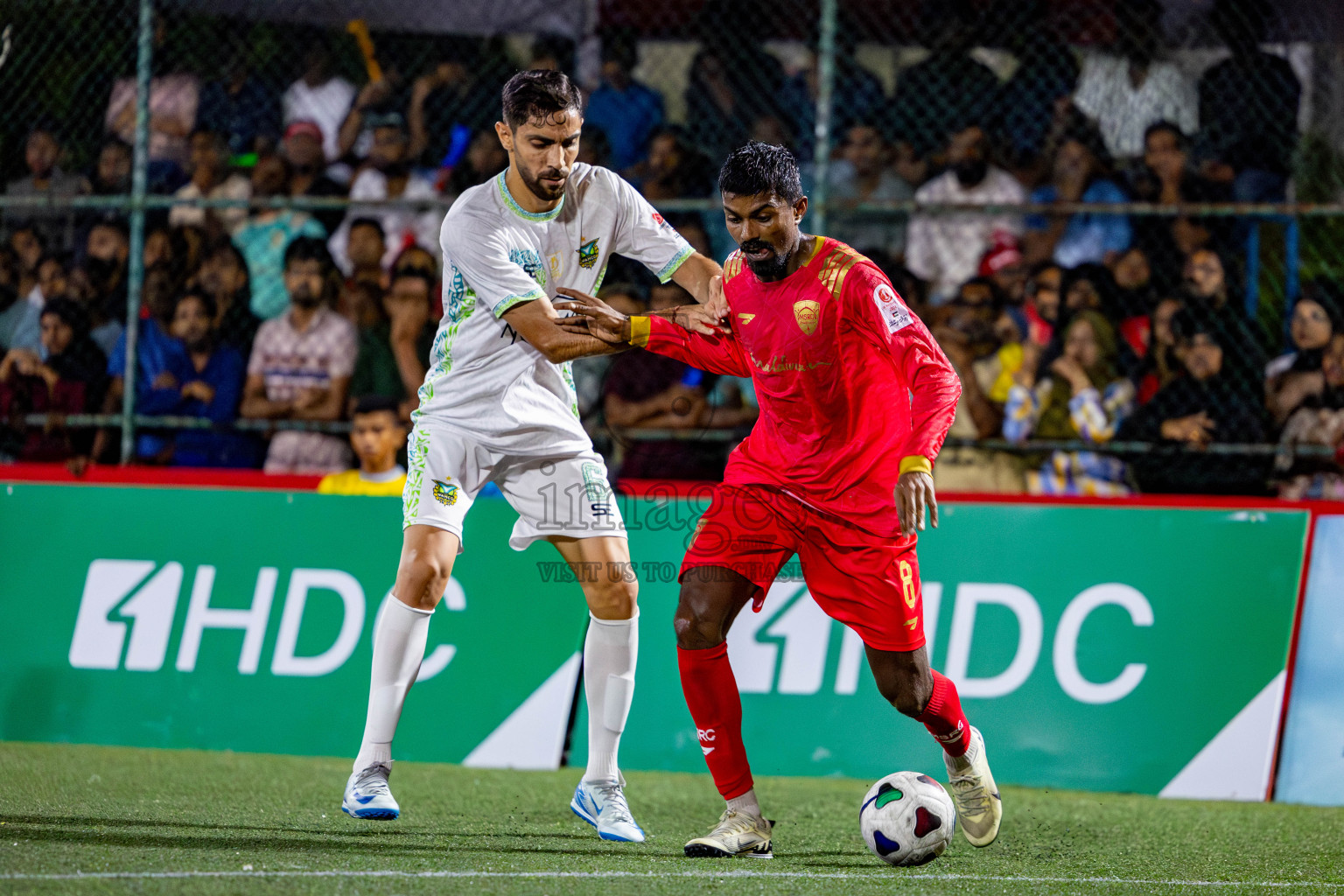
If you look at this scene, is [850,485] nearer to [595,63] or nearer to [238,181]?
[595,63]

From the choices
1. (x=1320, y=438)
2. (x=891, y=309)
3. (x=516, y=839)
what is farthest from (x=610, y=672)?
(x=1320, y=438)

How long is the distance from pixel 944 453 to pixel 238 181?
4360mm

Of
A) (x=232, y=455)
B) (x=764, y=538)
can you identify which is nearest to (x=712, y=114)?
(x=232, y=455)

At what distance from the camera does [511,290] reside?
169 inches

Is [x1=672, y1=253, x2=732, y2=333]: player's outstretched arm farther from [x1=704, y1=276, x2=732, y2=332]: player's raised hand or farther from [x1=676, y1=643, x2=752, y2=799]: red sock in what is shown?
[x1=676, y1=643, x2=752, y2=799]: red sock

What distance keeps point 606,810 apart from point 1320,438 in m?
4.23

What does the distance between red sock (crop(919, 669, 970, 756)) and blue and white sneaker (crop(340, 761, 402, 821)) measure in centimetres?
97

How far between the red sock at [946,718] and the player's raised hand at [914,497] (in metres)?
0.73

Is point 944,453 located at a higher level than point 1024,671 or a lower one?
higher

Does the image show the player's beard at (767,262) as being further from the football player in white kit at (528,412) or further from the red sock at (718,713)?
the red sock at (718,713)

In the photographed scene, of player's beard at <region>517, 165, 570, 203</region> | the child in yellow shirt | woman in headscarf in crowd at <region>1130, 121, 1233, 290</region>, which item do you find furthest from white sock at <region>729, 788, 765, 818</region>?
woman in headscarf in crowd at <region>1130, 121, 1233, 290</region>

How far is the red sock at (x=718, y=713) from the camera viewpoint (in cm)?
414

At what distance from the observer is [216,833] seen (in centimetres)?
408

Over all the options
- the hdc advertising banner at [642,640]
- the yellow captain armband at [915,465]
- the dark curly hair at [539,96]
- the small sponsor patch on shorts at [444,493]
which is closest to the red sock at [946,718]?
the yellow captain armband at [915,465]
